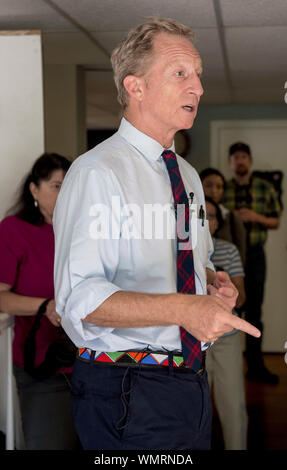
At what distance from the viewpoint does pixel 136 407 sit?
1337 millimetres

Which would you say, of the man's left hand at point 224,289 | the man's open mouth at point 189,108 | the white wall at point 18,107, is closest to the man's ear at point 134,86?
the man's open mouth at point 189,108

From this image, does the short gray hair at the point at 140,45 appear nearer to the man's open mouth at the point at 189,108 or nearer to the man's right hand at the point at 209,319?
the man's open mouth at the point at 189,108

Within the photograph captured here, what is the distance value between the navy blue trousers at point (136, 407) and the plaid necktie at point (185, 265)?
0.16 feet

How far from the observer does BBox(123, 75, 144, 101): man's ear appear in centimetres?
139

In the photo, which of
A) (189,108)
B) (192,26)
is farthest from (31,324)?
(192,26)

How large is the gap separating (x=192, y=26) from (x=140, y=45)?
1.81 metres

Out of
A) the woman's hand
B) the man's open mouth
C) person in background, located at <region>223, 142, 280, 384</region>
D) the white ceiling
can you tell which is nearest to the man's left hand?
the man's open mouth

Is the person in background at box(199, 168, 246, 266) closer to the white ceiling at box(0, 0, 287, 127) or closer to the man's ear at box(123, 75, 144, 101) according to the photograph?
the white ceiling at box(0, 0, 287, 127)

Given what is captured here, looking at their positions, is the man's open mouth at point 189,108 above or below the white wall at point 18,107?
below

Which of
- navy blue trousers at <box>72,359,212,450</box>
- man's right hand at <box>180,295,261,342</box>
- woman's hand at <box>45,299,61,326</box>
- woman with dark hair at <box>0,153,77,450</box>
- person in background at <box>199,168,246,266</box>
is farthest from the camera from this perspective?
person in background at <box>199,168,246,266</box>

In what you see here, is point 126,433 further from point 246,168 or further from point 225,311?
point 246,168

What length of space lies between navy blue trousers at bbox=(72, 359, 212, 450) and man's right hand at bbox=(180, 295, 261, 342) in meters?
0.30

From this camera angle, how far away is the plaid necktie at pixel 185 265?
1364 millimetres
